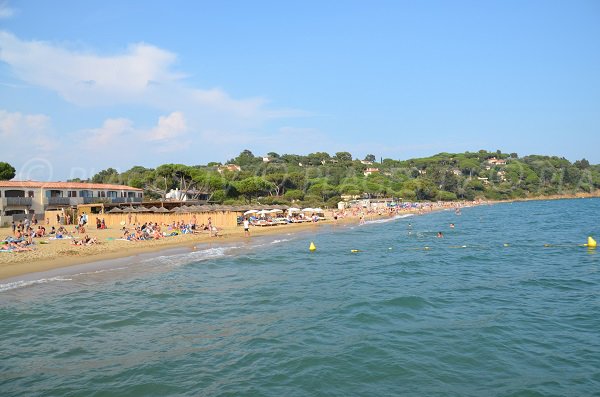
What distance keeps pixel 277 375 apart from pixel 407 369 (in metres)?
2.41

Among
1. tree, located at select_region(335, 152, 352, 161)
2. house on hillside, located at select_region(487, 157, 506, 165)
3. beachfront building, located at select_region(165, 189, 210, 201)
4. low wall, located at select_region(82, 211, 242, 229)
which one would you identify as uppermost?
tree, located at select_region(335, 152, 352, 161)

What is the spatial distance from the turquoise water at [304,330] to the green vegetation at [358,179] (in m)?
46.3

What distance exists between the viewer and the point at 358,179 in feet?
340

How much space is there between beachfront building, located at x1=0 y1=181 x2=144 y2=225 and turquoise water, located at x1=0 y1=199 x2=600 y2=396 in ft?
70.7

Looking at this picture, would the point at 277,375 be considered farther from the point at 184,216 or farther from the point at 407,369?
the point at 184,216

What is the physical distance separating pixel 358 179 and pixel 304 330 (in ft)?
310

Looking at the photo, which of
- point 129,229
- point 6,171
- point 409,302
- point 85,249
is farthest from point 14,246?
point 6,171

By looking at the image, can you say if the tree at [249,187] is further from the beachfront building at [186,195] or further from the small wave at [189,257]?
the small wave at [189,257]

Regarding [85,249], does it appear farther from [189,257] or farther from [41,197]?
Answer: [41,197]

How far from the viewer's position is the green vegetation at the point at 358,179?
6638cm

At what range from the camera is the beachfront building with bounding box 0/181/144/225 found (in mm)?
34594

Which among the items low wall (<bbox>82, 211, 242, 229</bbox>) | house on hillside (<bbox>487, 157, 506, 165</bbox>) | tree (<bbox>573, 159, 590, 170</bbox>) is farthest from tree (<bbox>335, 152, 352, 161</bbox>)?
low wall (<bbox>82, 211, 242, 229</bbox>)

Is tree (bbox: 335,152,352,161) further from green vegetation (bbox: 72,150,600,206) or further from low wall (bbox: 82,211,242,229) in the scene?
low wall (bbox: 82,211,242,229)

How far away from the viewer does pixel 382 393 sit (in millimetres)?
7285
